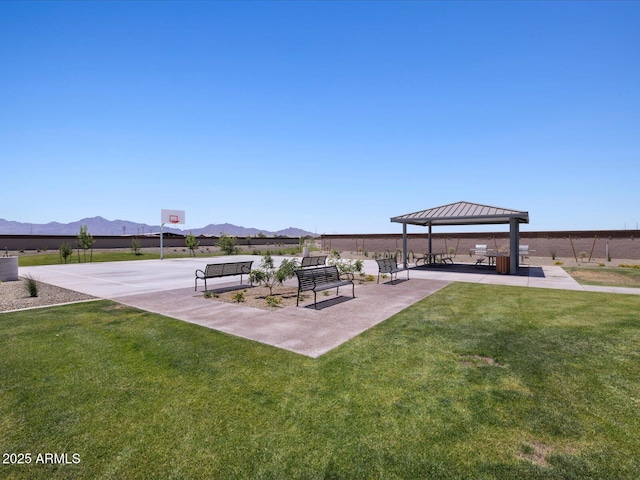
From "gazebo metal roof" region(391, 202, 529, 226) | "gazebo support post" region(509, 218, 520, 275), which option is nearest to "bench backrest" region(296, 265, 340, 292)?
"gazebo metal roof" region(391, 202, 529, 226)

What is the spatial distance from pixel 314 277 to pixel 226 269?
4.47 meters

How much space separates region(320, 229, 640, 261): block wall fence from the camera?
26.6m

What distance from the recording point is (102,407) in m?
3.63

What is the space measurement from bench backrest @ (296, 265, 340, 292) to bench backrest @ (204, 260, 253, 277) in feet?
11.1

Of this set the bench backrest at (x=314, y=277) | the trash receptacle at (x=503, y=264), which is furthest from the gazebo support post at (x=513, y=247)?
the bench backrest at (x=314, y=277)

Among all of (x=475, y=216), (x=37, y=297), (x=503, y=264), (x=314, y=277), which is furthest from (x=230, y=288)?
(x=503, y=264)

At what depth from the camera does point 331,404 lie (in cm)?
368

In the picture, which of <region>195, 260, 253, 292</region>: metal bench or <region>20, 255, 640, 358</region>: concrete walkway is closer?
<region>20, 255, 640, 358</region>: concrete walkway

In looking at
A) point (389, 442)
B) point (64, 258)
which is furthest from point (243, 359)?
point (64, 258)

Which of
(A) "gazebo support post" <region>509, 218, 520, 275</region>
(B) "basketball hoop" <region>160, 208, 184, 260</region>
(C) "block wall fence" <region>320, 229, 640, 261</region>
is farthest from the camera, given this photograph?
(B) "basketball hoop" <region>160, 208, 184, 260</region>

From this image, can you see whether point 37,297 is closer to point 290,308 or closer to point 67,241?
point 290,308

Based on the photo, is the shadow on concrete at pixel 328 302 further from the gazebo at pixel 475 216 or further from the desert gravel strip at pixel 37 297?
the gazebo at pixel 475 216

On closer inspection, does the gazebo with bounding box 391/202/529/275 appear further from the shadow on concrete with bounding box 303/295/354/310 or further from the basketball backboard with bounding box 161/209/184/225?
the basketball backboard with bounding box 161/209/184/225

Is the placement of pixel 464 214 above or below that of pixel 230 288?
above
